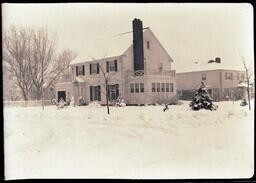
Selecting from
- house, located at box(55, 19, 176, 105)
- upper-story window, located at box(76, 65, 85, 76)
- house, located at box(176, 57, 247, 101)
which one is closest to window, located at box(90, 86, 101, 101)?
house, located at box(55, 19, 176, 105)

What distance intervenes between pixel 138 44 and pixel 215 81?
0.49 meters

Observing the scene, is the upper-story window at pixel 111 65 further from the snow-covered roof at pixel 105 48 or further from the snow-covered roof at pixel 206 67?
the snow-covered roof at pixel 206 67

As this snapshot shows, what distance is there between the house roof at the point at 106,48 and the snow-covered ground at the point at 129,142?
289 millimetres

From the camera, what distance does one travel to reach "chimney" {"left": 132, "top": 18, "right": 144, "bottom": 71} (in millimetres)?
2275

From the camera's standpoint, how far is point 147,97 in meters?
2.31

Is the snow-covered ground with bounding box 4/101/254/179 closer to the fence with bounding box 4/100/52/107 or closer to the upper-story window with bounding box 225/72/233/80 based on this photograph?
the fence with bounding box 4/100/52/107

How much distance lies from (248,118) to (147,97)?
59cm

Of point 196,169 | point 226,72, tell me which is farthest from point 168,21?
point 196,169

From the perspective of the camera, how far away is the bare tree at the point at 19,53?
7.34 ft

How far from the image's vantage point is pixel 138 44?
2297 millimetres

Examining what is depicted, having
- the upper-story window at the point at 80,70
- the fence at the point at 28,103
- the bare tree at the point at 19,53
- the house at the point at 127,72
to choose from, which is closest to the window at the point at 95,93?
the house at the point at 127,72

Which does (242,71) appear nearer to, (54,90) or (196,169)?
(196,169)

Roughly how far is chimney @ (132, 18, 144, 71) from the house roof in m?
0.03

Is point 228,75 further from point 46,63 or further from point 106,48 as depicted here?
point 46,63
